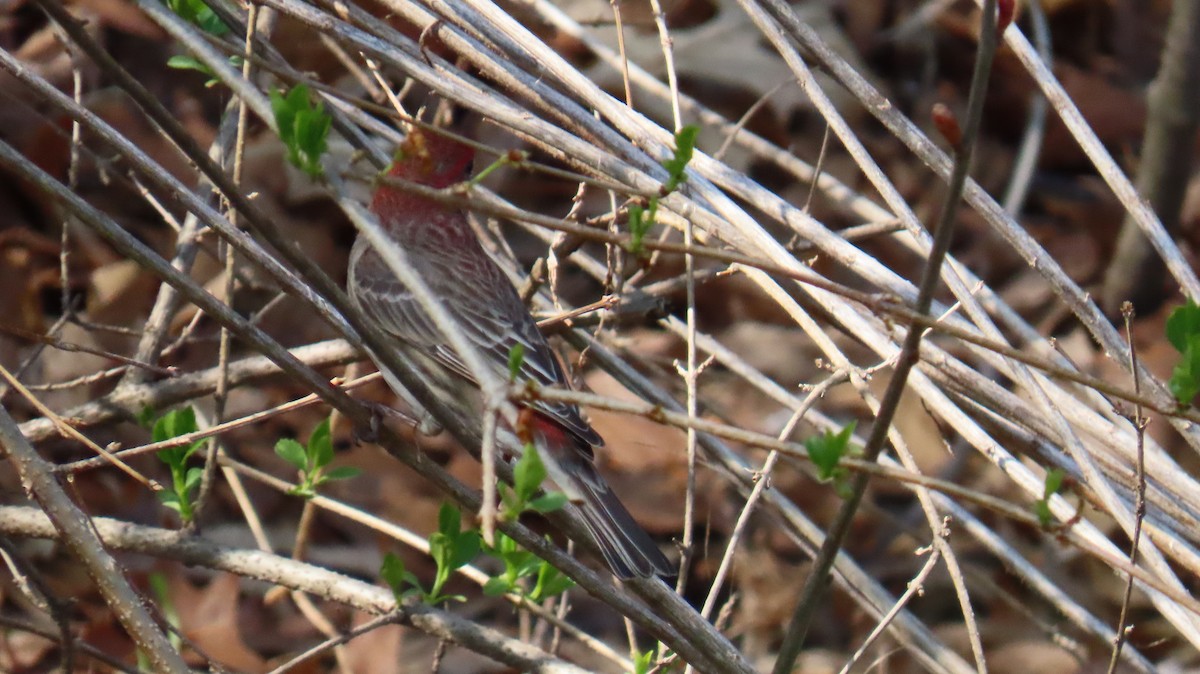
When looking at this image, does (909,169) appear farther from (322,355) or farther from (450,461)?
(322,355)

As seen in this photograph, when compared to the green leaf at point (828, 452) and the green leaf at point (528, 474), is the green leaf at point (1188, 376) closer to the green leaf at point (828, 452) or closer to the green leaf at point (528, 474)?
the green leaf at point (828, 452)

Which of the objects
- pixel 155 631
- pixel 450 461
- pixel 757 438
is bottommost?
pixel 450 461

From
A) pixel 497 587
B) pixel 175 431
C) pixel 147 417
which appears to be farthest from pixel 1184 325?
pixel 147 417

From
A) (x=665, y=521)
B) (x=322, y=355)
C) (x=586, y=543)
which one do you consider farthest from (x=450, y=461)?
(x=586, y=543)

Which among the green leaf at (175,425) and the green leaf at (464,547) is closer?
the green leaf at (464,547)

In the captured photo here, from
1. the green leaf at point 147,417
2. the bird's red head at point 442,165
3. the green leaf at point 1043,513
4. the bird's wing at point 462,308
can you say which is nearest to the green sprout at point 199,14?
the green leaf at point 147,417

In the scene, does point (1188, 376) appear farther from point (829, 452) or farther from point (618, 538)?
point (618, 538)

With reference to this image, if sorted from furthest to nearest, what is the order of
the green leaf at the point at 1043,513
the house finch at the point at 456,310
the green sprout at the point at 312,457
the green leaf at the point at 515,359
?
1. the house finch at the point at 456,310
2. the green sprout at the point at 312,457
3. the green leaf at the point at 515,359
4. the green leaf at the point at 1043,513

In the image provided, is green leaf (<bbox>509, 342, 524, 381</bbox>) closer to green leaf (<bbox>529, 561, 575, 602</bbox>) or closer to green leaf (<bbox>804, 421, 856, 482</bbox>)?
green leaf (<bbox>804, 421, 856, 482</bbox>)
